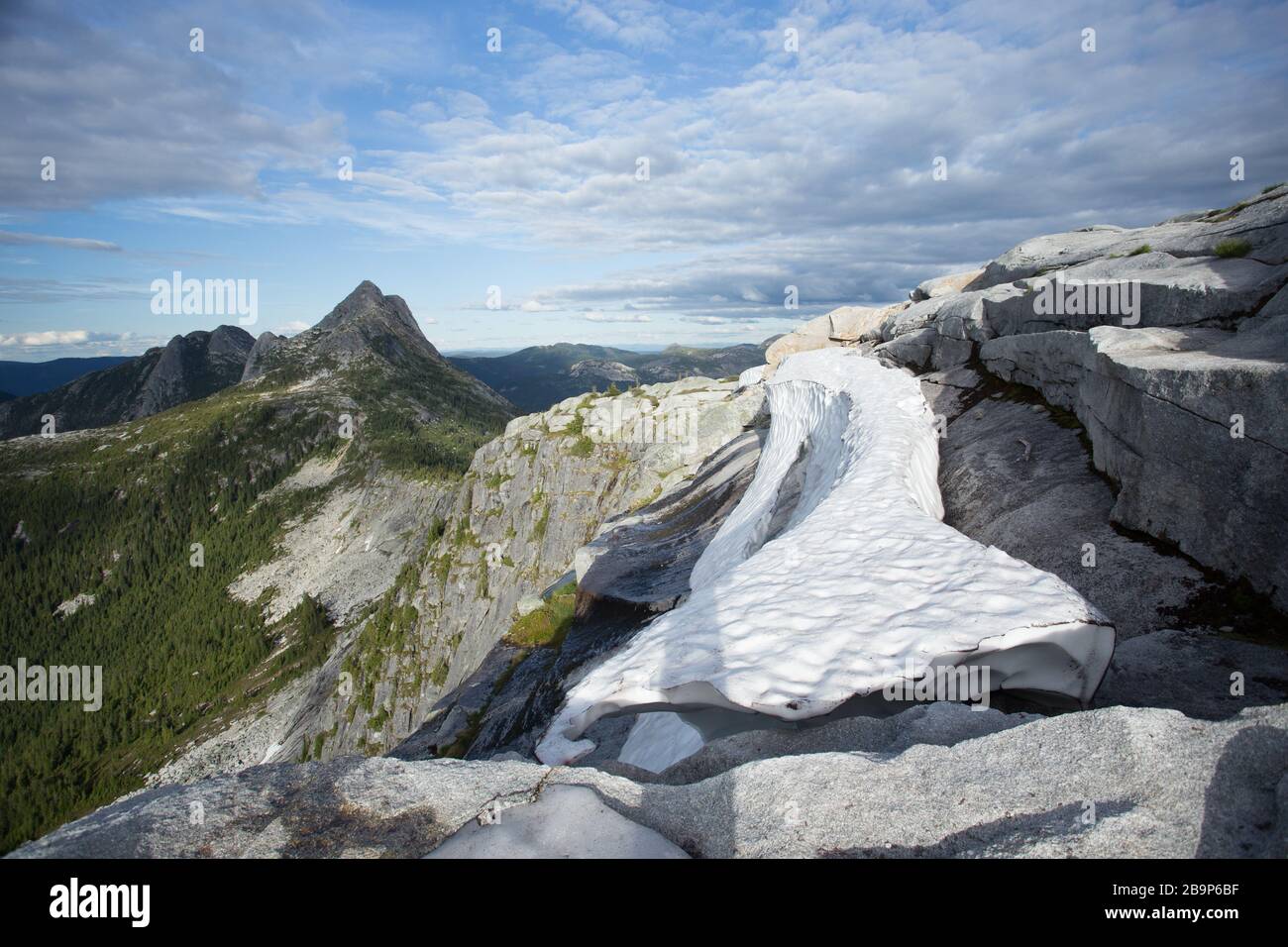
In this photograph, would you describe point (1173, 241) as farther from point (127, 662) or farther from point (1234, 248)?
point (127, 662)

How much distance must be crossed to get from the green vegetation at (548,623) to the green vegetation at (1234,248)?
1975 cm

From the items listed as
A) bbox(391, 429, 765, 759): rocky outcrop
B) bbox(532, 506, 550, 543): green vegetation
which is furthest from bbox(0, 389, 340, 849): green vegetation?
bbox(391, 429, 765, 759): rocky outcrop

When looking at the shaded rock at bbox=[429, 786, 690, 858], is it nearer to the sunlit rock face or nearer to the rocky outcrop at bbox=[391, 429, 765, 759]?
the sunlit rock face

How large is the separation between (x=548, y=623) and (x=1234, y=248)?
2154 centimetres

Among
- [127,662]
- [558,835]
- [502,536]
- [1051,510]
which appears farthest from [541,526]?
[127,662]

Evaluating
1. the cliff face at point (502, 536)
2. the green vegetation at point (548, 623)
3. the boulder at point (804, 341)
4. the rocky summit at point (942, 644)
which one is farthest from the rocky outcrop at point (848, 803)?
the boulder at point (804, 341)

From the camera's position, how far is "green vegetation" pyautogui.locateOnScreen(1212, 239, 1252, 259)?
13383mm

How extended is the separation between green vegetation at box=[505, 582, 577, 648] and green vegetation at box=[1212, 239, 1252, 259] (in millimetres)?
19753

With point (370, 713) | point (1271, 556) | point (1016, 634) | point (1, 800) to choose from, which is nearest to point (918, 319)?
point (1271, 556)

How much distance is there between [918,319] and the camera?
28.8 metres

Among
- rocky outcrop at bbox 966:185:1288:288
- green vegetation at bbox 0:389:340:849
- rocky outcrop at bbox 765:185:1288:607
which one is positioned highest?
rocky outcrop at bbox 966:185:1288:288

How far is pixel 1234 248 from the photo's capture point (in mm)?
13375

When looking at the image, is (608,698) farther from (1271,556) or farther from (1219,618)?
(1271,556)
